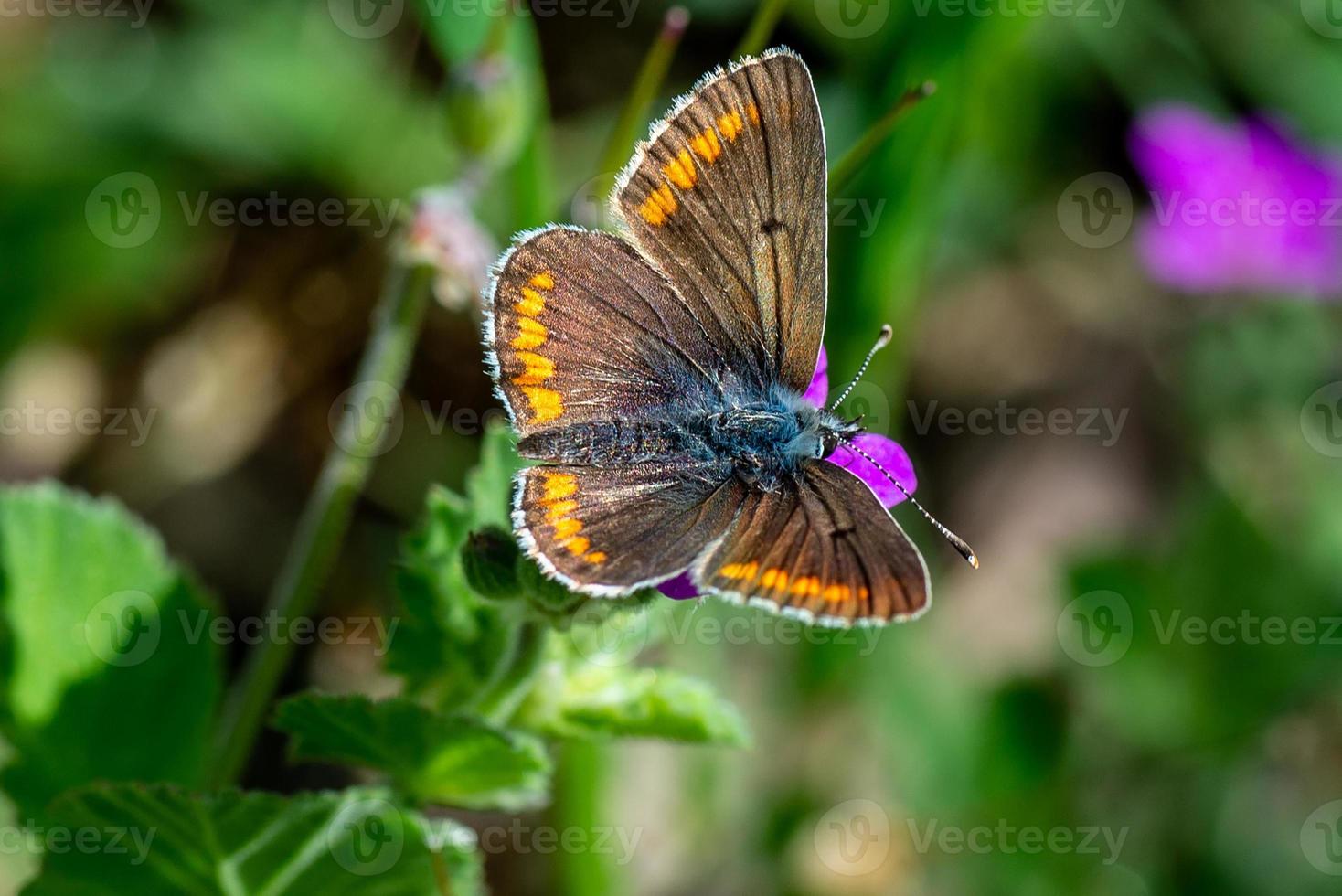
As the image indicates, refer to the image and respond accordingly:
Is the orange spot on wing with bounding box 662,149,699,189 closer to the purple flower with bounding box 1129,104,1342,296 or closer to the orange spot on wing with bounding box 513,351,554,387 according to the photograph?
the orange spot on wing with bounding box 513,351,554,387

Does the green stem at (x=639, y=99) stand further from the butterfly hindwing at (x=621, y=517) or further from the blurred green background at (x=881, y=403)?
the butterfly hindwing at (x=621, y=517)

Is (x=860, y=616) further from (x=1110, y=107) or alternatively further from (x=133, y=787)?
(x=1110, y=107)

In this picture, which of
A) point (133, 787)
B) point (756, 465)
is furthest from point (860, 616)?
point (133, 787)

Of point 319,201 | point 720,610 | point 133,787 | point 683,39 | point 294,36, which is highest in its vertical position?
point 683,39

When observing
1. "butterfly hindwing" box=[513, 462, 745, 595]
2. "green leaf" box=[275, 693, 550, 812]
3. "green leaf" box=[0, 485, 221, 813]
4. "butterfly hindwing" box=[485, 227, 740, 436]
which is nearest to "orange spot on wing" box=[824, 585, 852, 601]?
"butterfly hindwing" box=[513, 462, 745, 595]

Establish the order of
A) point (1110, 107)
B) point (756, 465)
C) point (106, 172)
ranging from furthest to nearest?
1. point (1110, 107)
2. point (106, 172)
3. point (756, 465)

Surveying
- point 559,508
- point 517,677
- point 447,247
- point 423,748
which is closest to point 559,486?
point 559,508
